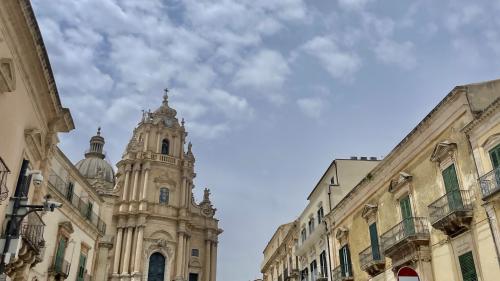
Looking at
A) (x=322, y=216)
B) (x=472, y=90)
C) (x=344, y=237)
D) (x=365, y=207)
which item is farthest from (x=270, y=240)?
(x=472, y=90)

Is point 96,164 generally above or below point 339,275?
above

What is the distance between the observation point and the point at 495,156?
14016 mm

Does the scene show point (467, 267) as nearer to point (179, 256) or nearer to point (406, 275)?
point (406, 275)

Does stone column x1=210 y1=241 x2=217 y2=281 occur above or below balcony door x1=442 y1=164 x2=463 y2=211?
above

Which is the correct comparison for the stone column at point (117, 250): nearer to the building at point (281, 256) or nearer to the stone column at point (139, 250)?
the stone column at point (139, 250)

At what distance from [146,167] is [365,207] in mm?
33284

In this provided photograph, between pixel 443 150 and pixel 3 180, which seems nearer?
pixel 3 180

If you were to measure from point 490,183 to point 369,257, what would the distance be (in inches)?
331

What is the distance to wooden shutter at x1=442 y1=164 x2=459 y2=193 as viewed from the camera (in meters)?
15.7

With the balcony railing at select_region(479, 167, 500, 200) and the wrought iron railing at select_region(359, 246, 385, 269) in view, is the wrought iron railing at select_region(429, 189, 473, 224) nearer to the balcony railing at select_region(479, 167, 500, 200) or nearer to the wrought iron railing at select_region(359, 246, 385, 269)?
the balcony railing at select_region(479, 167, 500, 200)

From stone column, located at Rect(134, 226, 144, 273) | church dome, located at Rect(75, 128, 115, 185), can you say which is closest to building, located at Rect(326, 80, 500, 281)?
Result: stone column, located at Rect(134, 226, 144, 273)

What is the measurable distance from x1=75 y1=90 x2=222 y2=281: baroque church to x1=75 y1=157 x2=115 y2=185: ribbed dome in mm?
11064

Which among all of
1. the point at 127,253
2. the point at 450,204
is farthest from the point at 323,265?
the point at 127,253

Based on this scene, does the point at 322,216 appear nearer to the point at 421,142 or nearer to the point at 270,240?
the point at 421,142
